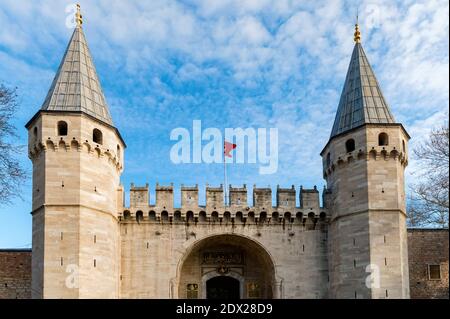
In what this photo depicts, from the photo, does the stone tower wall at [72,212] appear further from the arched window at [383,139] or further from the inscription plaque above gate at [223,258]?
the arched window at [383,139]

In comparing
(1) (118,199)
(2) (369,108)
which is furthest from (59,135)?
(2) (369,108)

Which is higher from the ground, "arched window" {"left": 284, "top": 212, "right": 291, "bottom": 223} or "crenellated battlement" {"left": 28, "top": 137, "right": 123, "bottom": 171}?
"crenellated battlement" {"left": 28, "top": 137, "right": 123, "bottom": 171}

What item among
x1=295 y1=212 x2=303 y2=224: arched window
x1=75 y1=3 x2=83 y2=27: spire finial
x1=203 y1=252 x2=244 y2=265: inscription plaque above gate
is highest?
x1=75 y1=3 x2=83 y2=27: spire finial

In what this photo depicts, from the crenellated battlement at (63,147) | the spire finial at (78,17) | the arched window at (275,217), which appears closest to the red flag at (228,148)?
the arched window at (275,217)

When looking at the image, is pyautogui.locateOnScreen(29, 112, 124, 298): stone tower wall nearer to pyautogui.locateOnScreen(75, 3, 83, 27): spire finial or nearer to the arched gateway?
the arched gateway

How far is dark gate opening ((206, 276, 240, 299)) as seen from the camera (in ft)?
96.2

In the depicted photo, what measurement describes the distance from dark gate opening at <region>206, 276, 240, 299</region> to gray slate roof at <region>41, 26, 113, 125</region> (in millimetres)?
9062

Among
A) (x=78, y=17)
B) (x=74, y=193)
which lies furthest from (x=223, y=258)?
(x=78, y=17)

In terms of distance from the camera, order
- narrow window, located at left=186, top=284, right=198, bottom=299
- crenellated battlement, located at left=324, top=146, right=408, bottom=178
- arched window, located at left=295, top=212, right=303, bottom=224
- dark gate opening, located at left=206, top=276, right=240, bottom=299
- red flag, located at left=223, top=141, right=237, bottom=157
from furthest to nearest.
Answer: dark gate opening, located at left=206, top=276, right=240, bottom=299 → red flag, located at left=223, top=141, right=237, bottom=157 → narrow window, located at left=186, top=284, right=198, bottom=299 → arched window, located at left=295, top=212, right=303, bottom=224 → crenellated battlement, located at left=324, top=146, right=408, bottom=178

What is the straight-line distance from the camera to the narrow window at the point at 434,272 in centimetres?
2783

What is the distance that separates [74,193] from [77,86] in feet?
16.6

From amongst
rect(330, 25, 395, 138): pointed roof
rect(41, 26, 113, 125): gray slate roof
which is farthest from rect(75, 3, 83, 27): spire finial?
rect(330, 25, 395, 138): pointed roof

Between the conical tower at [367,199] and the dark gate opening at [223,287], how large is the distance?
4.83 metres

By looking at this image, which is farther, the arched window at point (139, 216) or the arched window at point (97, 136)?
the arched window at point (139, 216)
